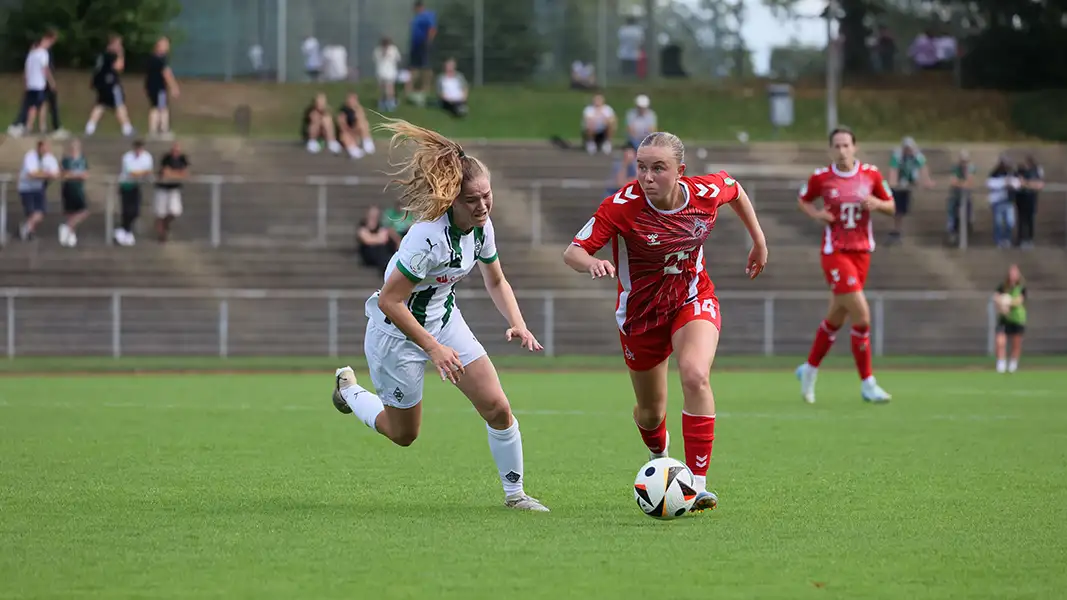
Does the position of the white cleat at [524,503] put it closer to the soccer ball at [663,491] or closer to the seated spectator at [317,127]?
the soccer ball at [663,491]

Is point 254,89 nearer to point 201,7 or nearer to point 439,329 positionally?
point 201,7

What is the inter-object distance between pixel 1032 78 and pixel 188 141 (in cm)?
2370

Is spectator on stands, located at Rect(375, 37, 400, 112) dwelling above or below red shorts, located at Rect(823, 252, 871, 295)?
above

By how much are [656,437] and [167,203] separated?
22519mm

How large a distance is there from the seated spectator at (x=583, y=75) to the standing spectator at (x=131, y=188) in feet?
56.2

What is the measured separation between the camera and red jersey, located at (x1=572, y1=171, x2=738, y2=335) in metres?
9.71

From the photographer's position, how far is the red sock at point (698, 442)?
30.9 feet

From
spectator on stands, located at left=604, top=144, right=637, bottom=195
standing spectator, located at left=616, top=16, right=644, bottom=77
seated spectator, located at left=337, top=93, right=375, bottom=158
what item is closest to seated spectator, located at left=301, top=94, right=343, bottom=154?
seated spectator, located at left=337, top=93, right=375, bottom=158

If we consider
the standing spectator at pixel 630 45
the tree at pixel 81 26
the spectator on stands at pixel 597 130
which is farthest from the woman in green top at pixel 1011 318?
the tree at pixel 81 26

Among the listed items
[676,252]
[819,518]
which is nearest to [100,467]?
[676,252]

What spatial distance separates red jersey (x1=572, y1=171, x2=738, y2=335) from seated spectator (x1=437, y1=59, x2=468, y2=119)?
3048 centimetres

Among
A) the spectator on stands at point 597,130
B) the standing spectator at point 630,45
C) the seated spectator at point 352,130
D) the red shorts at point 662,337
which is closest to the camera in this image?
the red shorts at point 662,337

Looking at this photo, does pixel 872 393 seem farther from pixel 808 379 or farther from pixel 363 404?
pixel 363 404

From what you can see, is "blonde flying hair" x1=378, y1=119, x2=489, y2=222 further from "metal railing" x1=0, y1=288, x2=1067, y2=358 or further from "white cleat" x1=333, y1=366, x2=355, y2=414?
"metal railing" x1=0, y1=288, x2=1067, y2=358
